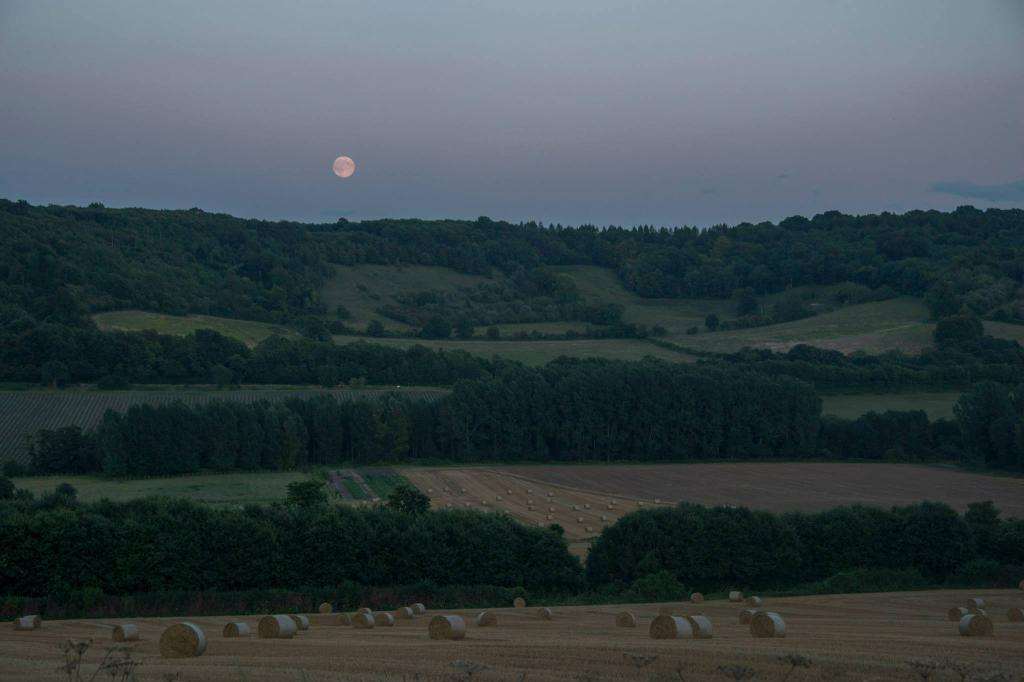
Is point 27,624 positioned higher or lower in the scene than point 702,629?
lower

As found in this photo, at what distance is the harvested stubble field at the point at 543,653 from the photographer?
14594 mm

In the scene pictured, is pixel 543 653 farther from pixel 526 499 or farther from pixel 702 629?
pixel 526 499

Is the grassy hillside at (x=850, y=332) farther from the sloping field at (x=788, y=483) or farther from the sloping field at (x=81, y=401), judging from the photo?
the sloping field at (x=81, y=401)

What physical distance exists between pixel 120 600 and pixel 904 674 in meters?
23.3

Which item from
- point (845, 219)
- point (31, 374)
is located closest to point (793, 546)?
point (31, 374)

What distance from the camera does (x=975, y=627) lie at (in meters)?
20.0

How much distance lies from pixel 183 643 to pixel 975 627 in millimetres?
13502

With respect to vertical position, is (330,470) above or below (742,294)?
below

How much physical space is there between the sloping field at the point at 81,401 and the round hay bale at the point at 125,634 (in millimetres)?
A: 49398

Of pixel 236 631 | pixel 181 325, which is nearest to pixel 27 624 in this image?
pixel 236 631

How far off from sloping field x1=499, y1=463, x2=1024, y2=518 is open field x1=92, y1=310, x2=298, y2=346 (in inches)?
1548

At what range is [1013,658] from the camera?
1563 centimetres

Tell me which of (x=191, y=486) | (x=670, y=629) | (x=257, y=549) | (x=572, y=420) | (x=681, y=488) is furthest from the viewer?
(x=572, y=420)

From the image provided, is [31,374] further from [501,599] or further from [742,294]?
[742,294]
